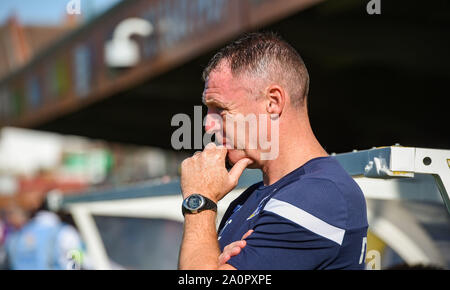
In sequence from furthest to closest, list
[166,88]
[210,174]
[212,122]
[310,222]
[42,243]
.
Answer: [166,88], [42,243], [212,122], [210,174], [310,222]

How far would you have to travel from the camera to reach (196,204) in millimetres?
1856

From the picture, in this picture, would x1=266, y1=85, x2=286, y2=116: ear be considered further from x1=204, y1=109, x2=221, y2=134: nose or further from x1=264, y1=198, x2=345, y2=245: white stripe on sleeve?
x1=264, y1=198, x2=345, y2=245: white stripe on sleeve

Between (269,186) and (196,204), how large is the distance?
0.32m

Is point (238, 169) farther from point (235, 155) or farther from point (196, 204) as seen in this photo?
point (196, 204)

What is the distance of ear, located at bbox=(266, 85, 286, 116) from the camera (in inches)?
78.8

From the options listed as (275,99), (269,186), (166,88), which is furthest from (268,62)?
(166,88)

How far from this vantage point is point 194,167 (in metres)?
2.01

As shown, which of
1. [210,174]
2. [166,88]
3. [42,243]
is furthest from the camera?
[166,88]

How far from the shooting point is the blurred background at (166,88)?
17.6 ft

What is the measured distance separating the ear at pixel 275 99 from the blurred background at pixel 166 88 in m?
0.60

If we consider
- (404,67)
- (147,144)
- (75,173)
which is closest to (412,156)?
(404,67)

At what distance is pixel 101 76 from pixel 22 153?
145 ft

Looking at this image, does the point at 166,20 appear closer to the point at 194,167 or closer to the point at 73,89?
the point at 73,89

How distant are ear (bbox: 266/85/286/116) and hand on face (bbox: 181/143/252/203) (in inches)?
7.6
